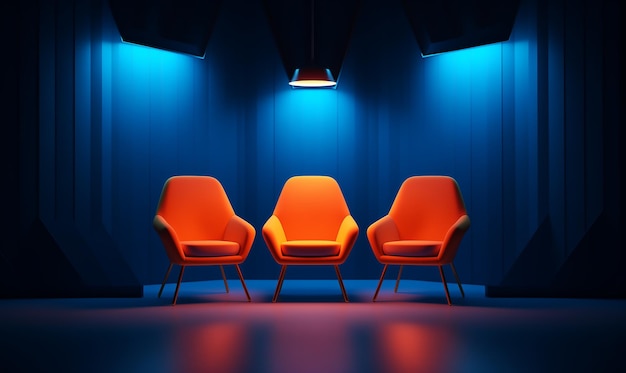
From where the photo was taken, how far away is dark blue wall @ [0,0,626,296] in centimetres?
601

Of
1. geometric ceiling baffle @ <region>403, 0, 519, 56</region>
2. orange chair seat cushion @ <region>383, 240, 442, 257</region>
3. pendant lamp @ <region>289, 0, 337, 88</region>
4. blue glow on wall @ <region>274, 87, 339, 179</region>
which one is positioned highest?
geometric ceiling baffle @ <region>403, 0, 519, 56</region>

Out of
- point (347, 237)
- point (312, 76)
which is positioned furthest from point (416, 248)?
point (312, 76)

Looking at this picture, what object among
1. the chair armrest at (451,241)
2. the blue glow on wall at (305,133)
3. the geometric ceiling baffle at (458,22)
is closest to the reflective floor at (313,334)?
the chair armrest at (451,241)

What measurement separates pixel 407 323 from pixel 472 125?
3251 millimetres

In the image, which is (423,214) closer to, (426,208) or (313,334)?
(426,208)

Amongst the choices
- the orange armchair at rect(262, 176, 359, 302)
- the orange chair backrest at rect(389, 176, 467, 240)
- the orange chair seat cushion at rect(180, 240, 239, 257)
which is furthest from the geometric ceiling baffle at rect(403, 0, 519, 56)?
the orange chair seat cushion at rect(180, 240, 239, 257)

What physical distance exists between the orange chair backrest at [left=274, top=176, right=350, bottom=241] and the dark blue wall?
4.45ft

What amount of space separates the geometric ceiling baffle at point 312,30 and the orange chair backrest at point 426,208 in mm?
1941

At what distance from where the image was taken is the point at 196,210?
6395 millimetres

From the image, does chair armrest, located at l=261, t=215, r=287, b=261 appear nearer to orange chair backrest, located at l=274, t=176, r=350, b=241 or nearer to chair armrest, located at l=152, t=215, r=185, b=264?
orange chair backrest, located at l=274, t=176, r=350, b=241

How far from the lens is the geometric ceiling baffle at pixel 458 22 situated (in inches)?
262

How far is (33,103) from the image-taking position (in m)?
6.18

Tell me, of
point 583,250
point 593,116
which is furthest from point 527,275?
point 593,116

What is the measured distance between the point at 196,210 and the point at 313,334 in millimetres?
2670
